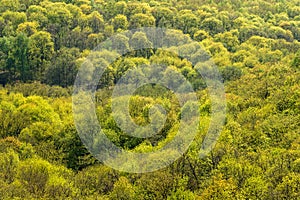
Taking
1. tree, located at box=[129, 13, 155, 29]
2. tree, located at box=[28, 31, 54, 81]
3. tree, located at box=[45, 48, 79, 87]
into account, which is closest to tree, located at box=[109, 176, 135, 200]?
tree, located at box=[45, 48, 79, 87]

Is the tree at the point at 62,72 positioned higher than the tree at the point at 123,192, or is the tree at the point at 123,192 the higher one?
the tree at the point at 123,192

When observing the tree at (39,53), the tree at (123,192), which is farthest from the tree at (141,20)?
the tree at (123,192)

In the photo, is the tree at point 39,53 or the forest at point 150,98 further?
the tree at point 39,53

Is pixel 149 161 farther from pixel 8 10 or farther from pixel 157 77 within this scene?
pixel 8 10

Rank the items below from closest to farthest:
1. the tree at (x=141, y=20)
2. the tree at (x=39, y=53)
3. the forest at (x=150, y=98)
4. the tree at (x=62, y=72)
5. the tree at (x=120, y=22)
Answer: the forest at (x=150, y=98), the tree at (x=62, y=72), the tree at (x=39, y=53), the tree at (x=141, y=20), the tree at (x=120, y=22)

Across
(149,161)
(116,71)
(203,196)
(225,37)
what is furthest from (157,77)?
(203,196)

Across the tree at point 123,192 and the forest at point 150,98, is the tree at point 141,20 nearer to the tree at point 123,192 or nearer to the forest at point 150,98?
the forest at point 150,98

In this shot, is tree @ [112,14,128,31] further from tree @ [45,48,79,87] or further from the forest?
tree @ [45,48,79,87]

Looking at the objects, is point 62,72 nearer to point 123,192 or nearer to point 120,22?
point 120,22
